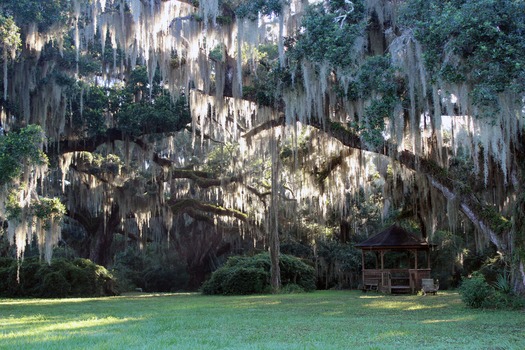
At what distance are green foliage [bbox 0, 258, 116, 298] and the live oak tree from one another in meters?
2.88

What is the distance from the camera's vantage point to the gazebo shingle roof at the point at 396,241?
19.8 m

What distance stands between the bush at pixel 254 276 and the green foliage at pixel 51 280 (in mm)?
4151

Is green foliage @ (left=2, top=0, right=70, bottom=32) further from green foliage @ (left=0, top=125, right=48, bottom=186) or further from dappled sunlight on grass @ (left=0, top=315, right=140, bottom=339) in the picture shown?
dappled sunlight on grass @ (left=0, top=315, right=140, bottom=339)

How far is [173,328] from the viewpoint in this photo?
29.9 feet

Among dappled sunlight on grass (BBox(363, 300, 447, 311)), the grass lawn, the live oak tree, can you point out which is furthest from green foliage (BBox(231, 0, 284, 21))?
dappled sunlight on grass (BBox(363, 300, 447, 311))

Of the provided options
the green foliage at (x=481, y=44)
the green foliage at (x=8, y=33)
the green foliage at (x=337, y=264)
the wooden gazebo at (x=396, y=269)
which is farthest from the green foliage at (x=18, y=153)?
the green foliage at (x=337, y=264)

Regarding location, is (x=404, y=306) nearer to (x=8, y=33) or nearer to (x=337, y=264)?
(x=8, y=33)

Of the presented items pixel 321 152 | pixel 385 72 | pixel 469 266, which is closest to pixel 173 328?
pixel 385 72

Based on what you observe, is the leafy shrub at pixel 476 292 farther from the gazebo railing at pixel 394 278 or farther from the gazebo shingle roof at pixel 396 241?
the gazebo shingle roof at pixel 396 241

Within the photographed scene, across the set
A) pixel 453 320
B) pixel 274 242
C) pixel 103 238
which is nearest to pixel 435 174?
pixel 453 320

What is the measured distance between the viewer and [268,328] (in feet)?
30.0

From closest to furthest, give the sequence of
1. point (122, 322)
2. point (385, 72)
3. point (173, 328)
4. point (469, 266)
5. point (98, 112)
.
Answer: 1. point (173, 328)
2. point (122, 322)
3. point (385, 72)
4. point (98, 112)
5. point (469, 266)

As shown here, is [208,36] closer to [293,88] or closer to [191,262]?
[293,88]

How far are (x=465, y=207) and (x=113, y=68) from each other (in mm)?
11345
